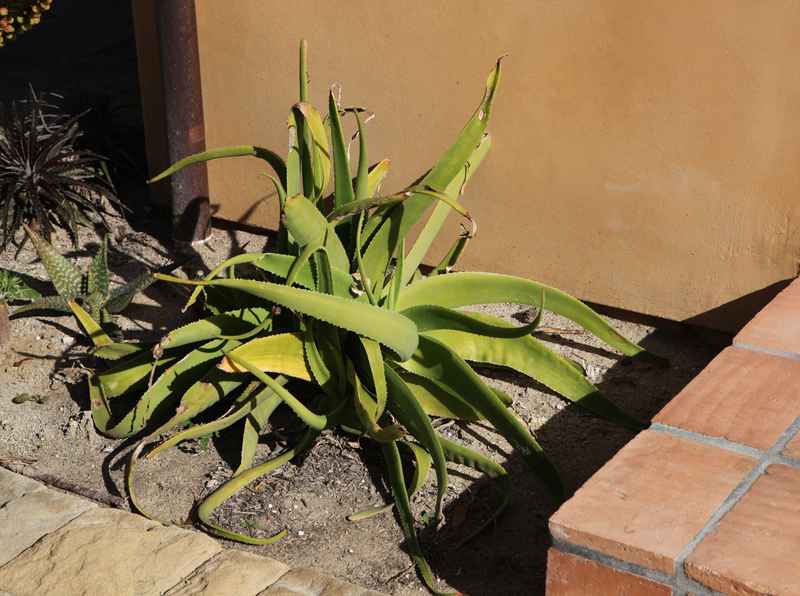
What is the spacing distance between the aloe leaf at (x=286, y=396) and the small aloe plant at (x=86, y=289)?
991mm

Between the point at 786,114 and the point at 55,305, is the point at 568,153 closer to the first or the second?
the point at 786,114

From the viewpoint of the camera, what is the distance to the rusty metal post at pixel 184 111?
444cm

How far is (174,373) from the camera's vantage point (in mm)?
3314

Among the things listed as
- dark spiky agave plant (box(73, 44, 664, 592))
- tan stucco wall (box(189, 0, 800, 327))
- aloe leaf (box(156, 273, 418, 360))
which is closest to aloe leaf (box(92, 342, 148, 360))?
dark spiky agave plant (box(73, 44, 664, 592))

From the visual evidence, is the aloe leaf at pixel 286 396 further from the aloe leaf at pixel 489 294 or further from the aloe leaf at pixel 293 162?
the aloe leaf at pixel 293 162

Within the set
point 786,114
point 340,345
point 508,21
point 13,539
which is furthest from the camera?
point 508,21

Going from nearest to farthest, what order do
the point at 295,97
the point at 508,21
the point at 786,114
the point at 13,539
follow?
the point at 13,539, the point at 786,114, the point at 508,21, the point at 295,97

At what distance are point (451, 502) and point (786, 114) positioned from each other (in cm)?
155

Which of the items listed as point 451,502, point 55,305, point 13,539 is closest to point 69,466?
point 13,539

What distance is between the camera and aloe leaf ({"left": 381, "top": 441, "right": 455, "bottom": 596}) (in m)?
2.82

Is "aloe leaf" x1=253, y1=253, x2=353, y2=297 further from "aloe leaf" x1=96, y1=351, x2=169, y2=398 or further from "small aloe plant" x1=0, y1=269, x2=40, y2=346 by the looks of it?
"small aloe plant" x1=0, y1=269, x2=40, y2=346

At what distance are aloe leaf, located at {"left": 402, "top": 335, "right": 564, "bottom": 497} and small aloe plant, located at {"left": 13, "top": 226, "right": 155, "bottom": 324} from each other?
1.17 m

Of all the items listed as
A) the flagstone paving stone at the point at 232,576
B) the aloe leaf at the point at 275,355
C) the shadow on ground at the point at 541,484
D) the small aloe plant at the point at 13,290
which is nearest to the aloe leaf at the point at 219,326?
the aloe leaf at the point at 275,355

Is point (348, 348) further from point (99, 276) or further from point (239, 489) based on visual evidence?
point (99, 276)
